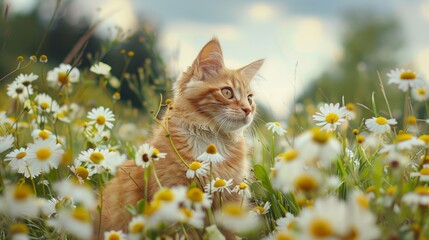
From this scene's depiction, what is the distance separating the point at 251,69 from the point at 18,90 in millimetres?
1661

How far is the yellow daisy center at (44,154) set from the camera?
208 cm

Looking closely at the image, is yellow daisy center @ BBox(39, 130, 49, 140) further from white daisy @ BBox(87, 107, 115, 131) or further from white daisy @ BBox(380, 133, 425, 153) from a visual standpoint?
white daisy @ BBox(380, 133, 425, 153)

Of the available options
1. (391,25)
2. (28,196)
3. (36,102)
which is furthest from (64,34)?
(28,196)

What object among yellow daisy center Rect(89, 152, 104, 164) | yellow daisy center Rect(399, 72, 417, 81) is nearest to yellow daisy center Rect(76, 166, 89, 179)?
yellow daisy center Rect(89, 152, 104, 164)

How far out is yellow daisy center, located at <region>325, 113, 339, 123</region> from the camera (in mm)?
2416

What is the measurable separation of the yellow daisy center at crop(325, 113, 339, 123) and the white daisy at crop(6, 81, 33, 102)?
2.05 metres

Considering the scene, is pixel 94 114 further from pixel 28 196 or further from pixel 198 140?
pixel 28 196

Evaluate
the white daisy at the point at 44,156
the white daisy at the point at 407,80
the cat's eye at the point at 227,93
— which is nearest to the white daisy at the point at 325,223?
the white daisy at the point at 44,156

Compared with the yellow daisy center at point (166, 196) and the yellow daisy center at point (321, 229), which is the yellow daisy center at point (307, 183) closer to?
the yellow daisy center at point (321, 229)

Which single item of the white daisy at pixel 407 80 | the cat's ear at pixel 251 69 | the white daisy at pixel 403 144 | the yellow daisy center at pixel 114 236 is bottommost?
the yellow daisy center at pixel 114 236

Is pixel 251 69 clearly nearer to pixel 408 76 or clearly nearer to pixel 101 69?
pixel 101 69

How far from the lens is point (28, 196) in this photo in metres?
1.43

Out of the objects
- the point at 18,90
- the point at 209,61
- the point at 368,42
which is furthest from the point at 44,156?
the point at 368,42

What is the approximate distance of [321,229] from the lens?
119 centimetres
